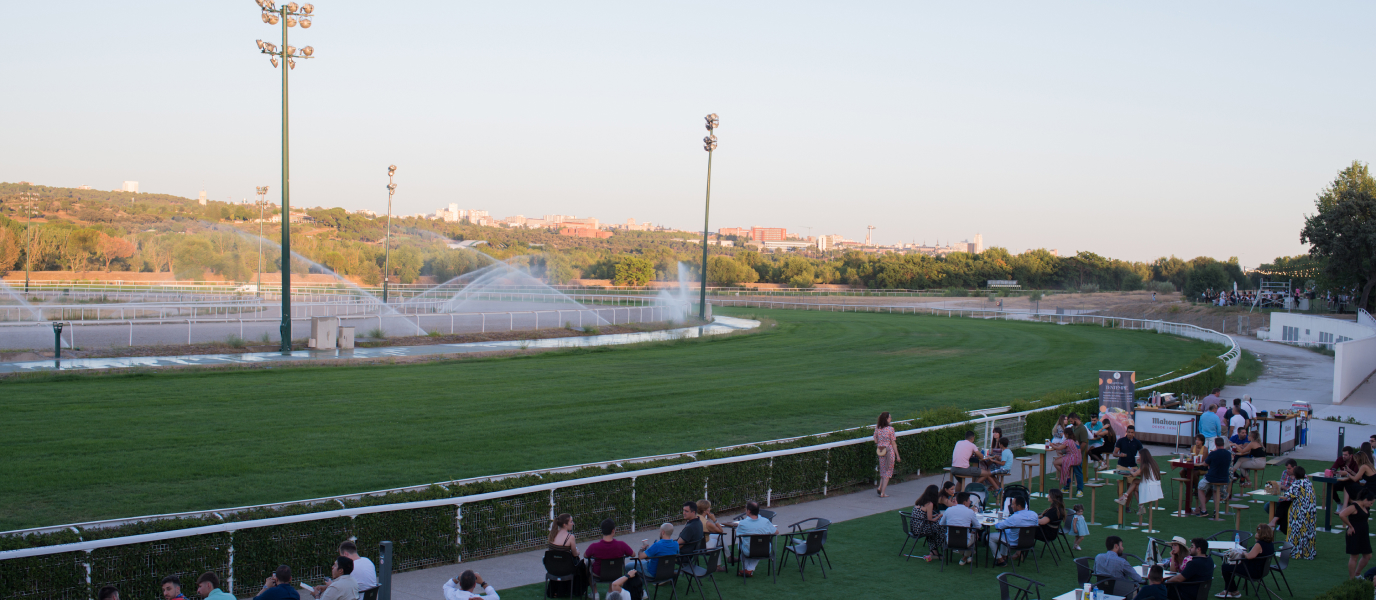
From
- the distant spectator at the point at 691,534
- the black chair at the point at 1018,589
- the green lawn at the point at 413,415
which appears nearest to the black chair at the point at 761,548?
the distant spectator at the point at 691,534

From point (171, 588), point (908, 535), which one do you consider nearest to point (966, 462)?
point (908, 535)

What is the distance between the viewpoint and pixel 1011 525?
10.3 meters

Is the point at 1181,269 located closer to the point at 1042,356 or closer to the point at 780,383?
the point at 1042,356

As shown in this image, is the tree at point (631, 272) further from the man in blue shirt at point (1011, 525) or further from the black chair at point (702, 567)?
the black chair at point (702, 567)

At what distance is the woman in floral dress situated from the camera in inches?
422

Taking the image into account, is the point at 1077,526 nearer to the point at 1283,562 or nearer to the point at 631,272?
the point at 1283,562

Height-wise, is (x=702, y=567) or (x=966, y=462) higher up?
(x=966, y=462)

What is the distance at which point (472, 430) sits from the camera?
17.0 metres

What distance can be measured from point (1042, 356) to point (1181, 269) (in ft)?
510

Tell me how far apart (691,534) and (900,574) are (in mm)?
2492

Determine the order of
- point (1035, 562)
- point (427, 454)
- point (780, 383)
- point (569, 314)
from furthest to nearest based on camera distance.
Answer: point (569, 314), point (780, 383), point (427, 454), point (1035, 562)

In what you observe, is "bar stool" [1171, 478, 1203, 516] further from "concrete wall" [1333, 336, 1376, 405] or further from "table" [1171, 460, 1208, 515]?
"concrete wall" [1333, 336, 1376, 405]

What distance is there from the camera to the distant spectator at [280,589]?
729 cm

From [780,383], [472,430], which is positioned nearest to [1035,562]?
[472,430]
